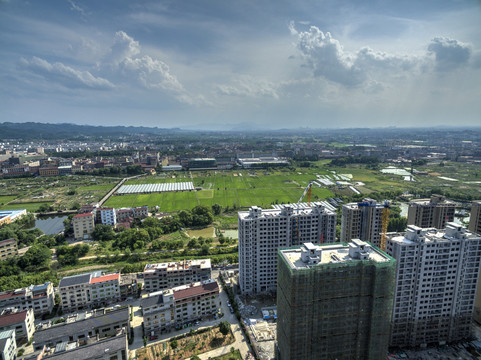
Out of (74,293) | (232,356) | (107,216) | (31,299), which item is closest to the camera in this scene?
(232,356)

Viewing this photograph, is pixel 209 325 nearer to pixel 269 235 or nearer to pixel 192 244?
pixel 269 235

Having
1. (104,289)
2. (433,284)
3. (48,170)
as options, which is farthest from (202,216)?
(48,170)

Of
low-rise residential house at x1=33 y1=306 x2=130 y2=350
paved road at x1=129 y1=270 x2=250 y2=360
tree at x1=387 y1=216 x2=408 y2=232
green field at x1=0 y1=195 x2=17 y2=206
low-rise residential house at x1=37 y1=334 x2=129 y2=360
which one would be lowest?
paved road at x1=129 y1=270 x2=250 y2=360

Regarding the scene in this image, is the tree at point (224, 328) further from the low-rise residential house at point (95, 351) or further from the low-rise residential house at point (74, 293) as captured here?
the low-rise residential house at point (74, 293)

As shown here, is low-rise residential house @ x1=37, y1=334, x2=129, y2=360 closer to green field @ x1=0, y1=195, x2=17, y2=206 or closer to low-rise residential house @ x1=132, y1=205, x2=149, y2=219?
low-rise residential house @ x1=132, y1=205, x2=149, y2=219

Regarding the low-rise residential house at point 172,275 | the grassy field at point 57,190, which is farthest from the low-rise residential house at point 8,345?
the grassy field at point 57,190

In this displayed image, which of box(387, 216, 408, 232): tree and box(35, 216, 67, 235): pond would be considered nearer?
box(387, 216, 408, 232): tree

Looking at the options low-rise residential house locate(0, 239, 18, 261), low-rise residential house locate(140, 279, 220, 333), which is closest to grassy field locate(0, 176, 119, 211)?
low-rise residential house locate(0, 239, 18, 261)
